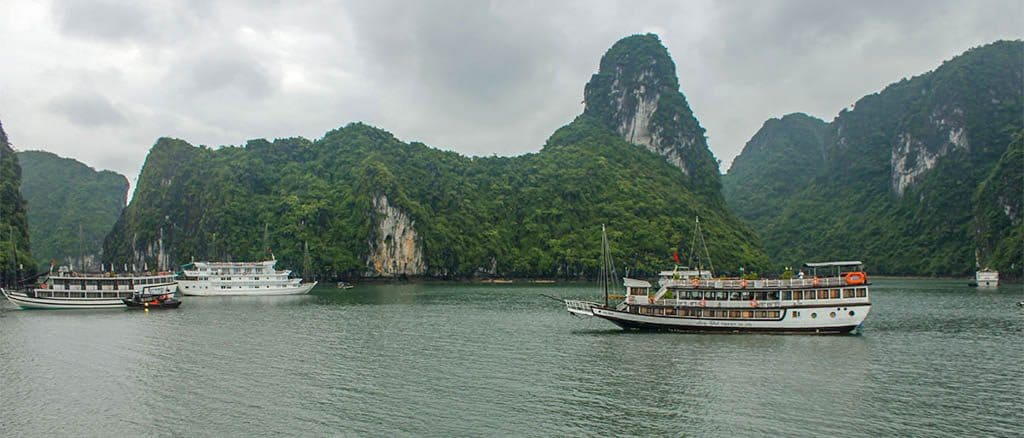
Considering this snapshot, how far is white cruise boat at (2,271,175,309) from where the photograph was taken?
2950 inches

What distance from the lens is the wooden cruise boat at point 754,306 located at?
48719mm

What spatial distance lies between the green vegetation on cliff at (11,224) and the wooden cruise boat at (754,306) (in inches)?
3768

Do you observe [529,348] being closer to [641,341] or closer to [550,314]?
[641,341]

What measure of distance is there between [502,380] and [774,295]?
2591cm

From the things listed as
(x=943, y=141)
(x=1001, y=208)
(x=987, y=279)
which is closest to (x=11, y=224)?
(x=987, y=279)

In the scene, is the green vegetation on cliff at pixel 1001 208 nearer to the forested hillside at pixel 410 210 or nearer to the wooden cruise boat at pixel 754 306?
the forested hillside at pixel 410 210

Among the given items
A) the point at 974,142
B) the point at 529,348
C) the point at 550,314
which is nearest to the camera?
the point at 529,348

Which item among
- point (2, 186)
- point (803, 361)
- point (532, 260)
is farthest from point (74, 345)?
point (532, 260)

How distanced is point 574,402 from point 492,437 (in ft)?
19.6

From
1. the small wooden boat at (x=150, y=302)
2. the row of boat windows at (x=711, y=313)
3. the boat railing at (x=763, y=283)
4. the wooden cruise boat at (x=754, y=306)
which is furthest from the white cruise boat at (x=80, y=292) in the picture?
the boat railing at (x=763, y=283)

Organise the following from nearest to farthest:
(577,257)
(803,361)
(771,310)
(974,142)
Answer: (803,361), (771,310), (577,257), (974,142)

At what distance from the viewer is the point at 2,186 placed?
120m

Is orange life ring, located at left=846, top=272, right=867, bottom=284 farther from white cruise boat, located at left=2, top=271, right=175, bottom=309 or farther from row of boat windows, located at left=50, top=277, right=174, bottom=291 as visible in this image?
row of boat windows, located at left=50, top=277, right=174, bottom=291

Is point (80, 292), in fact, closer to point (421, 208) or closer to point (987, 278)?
point (421, 208)
